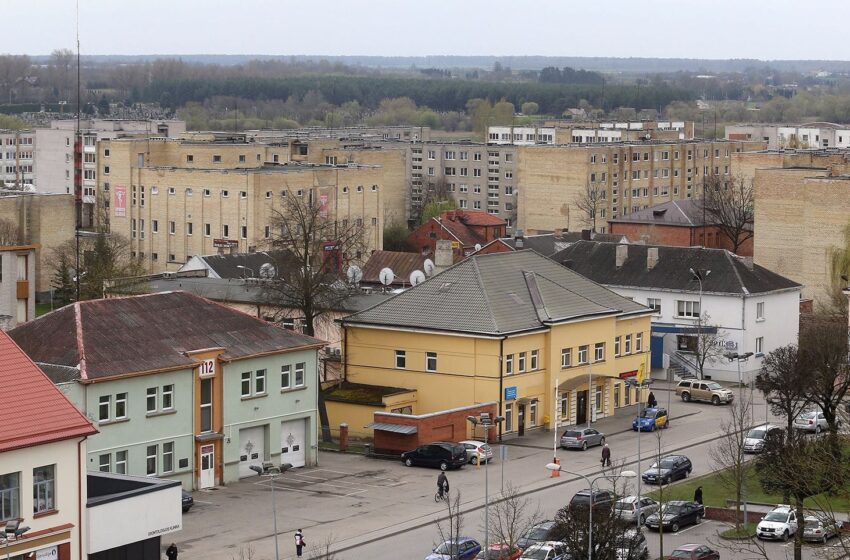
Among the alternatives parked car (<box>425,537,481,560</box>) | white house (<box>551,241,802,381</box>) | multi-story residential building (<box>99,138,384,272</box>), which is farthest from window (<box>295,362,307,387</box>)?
multi-story residential building (<box>99,138,384,272</box>)

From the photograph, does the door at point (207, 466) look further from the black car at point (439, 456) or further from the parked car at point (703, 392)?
the parked car at point (703, 392)

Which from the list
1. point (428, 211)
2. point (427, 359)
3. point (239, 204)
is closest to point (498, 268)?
point (427, 359)

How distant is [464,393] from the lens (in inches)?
2346

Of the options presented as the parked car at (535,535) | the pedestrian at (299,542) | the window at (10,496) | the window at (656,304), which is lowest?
the pedestrian at (299,542)

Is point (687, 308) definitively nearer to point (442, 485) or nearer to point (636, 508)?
point (442, 485)

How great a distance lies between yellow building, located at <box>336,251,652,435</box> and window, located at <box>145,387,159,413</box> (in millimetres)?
13480

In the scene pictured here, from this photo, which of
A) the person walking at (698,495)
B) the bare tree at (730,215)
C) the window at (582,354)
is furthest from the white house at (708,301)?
the person walking at (698,495)

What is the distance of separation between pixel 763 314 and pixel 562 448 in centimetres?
2161

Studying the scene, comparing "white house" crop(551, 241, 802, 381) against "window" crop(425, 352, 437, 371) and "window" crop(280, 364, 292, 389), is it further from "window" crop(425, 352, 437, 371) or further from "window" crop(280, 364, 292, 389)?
"window" crop(280, 364, 292, 389)

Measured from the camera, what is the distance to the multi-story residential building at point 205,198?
105625 mm

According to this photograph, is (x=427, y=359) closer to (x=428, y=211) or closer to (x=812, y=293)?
(x=812, y=293)

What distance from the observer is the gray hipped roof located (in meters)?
60.0

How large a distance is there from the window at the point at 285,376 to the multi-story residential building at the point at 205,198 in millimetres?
44849

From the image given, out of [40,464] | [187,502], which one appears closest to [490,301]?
[187,502]
